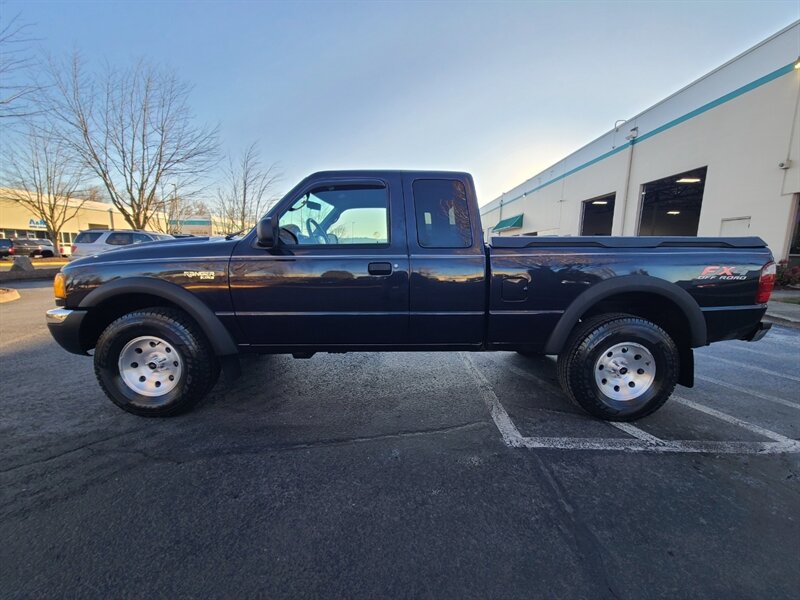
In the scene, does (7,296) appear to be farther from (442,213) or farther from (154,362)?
(442,213)

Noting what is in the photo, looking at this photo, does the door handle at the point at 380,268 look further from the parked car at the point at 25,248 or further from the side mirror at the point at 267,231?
the parked car at the point at 25,248

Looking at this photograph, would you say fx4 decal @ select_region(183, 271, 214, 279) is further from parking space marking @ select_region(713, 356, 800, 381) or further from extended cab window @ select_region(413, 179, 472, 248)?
parking space marking @ select_region(713, 356, 800, 381)

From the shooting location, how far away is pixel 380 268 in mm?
3029

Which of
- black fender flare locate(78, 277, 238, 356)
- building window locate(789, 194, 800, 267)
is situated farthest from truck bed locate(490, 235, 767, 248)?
building window locate(789, 194, 800, 267)

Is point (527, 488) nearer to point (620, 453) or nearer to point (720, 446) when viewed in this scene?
point (620, 453)

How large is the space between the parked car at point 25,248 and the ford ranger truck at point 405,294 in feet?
107

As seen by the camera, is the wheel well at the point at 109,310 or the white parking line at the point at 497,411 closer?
the white parking line at the point at 497,411

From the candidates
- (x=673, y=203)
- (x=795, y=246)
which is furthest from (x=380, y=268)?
(x=673, y=203)

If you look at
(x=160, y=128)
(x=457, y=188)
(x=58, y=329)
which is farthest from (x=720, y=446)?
(x=160, y=128)

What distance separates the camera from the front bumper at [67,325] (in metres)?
3.06

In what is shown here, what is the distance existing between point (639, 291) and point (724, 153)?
14.5 metres

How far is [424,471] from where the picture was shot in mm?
2410

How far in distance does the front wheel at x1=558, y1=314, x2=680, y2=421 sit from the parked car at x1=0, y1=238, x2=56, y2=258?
3593 cm

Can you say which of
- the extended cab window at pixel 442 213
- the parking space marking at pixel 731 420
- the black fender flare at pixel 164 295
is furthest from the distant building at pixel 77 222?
the parking space marking at pixel 731 420
